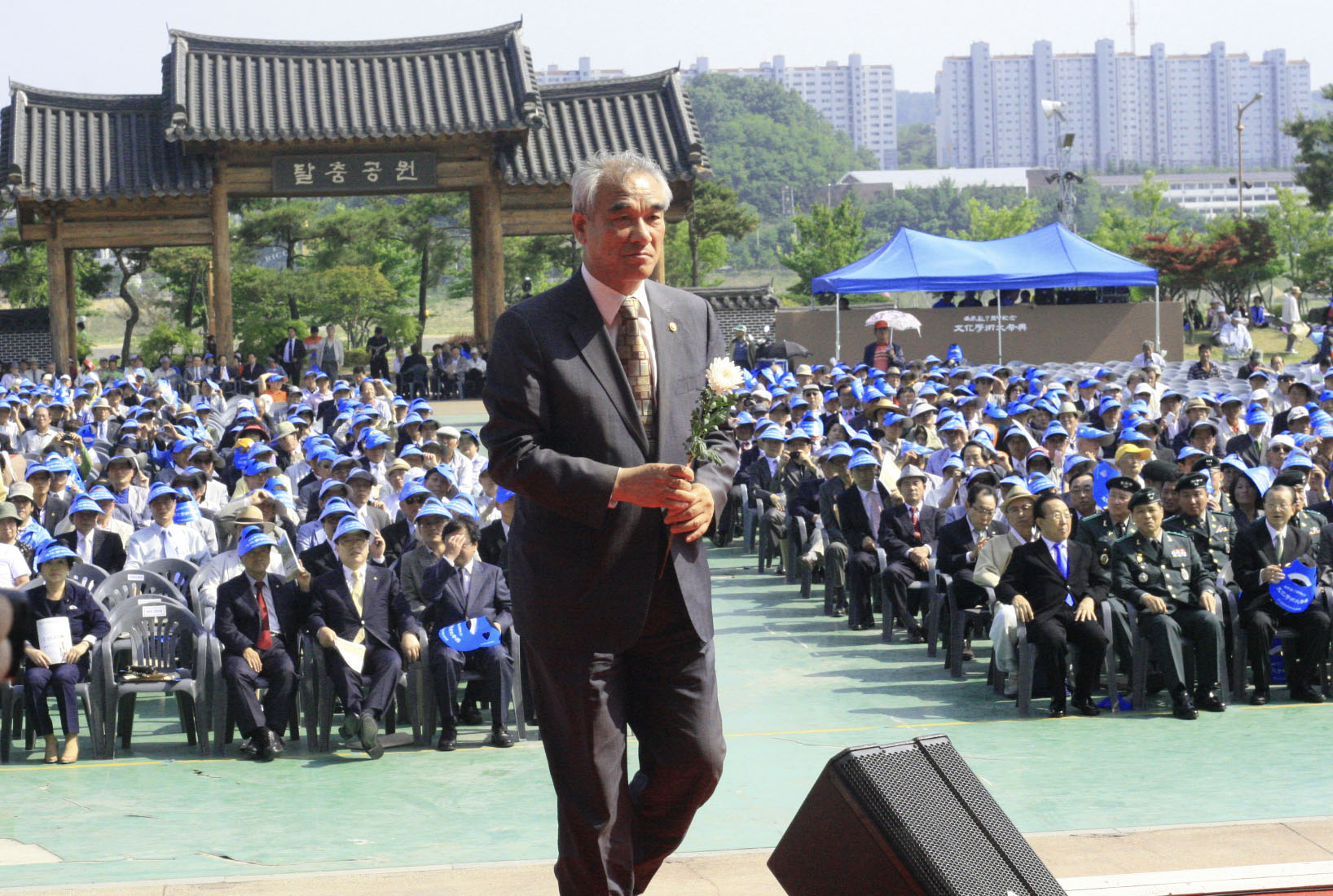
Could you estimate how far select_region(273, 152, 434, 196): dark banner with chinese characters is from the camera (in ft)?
78.9

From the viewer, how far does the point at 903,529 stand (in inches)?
412

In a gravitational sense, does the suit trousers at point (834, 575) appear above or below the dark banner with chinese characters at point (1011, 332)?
below

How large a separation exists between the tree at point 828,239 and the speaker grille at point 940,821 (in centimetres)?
5499

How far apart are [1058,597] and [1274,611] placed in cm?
120

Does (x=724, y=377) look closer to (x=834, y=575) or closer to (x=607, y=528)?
(x=607, y=528)

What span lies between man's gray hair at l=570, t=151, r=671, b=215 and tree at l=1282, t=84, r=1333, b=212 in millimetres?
39695

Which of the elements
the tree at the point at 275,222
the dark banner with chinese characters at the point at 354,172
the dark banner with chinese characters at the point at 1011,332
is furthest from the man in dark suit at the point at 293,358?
the tree at the point at 275,222

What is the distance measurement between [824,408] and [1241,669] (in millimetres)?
7987

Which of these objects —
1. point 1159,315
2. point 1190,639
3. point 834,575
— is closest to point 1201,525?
point 1190,639

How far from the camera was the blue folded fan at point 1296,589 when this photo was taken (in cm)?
→ 836

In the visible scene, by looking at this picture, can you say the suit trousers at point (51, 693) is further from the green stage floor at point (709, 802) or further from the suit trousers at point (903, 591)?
the suit trousers at point (903, 591)

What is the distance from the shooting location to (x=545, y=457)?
3500 mm

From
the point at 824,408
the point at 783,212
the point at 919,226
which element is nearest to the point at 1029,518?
the point at 824,408

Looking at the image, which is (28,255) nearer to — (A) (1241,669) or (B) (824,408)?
(B) (824,408)
